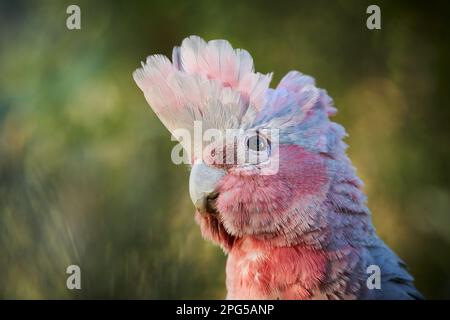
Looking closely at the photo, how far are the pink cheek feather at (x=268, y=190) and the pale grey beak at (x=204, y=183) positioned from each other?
0.02 m

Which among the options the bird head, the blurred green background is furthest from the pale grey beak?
the blurred green background

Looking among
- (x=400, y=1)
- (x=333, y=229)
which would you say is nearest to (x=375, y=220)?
(x=333, y=229)

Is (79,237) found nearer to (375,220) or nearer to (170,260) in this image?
(170,260)

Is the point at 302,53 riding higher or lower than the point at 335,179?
higher

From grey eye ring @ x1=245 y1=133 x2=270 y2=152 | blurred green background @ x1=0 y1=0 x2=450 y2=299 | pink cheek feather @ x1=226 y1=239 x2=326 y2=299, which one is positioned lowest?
pink cheek feather @ x1=226 y1=239 x2=326 y2=299

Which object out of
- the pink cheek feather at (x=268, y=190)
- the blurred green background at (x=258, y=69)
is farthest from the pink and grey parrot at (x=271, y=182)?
the blurred green background at (x=258, y=69)

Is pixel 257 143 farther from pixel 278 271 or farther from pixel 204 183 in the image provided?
pixel 278 271

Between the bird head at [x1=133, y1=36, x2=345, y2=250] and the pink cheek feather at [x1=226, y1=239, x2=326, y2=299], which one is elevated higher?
the bird head at [x1=133, y1=36, x2=345, y2=250]

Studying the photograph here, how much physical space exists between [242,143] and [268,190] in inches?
5.9

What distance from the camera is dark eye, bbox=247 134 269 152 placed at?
129 cm

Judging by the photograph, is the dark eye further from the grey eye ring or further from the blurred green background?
the blurred green background

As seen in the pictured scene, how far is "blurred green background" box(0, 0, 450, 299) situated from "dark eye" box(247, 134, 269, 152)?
0.50 metres

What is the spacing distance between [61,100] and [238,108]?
988mm
